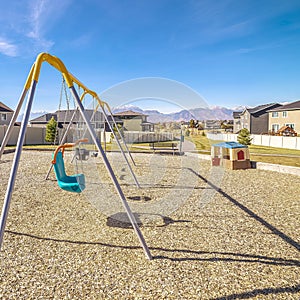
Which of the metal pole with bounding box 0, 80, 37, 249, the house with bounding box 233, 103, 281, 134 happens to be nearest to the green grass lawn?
the metal pole with bounding box 0, 80, 37, 249

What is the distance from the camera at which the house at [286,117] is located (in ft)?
105

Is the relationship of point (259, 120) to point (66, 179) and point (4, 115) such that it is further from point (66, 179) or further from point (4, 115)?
point (66, 179)

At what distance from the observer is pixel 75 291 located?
253 cm

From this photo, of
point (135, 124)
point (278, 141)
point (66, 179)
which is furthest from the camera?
point (135, 124)

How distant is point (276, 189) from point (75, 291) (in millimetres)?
6370

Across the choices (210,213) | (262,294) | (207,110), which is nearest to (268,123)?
(207,110)

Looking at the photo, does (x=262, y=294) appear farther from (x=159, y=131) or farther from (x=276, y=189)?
(x=159, y=131)

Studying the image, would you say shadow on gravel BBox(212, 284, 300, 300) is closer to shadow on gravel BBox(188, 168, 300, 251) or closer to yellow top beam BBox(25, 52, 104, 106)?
shadow on gravel BBox(188, 168, 300, 251)

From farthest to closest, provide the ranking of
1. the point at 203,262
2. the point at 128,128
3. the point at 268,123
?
the point at 268,123 → the point at 128,128 → the point at 203,262

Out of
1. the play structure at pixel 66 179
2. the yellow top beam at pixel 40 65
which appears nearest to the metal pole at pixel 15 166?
the yellow top beam at pixel 40 65

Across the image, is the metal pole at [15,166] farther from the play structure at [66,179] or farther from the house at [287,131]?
the house at [287,131]

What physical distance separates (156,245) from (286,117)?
35.8m

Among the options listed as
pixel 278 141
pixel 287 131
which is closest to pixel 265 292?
pixel 278 141

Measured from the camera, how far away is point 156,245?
3639 mm
